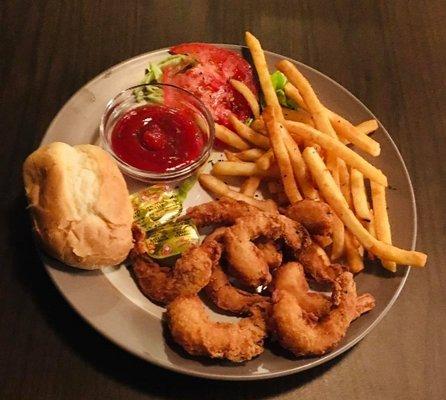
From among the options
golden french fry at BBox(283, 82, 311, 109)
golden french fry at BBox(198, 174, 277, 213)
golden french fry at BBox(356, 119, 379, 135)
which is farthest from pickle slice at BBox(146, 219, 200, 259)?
golden french fry at BBox(356, 119, 379, 135)

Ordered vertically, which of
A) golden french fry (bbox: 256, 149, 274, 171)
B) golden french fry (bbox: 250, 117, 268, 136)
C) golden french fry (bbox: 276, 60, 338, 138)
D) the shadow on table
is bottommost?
the shadow on table

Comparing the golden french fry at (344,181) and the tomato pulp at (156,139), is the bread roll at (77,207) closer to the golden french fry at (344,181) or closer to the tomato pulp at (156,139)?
the tomato pulp at (156,139)

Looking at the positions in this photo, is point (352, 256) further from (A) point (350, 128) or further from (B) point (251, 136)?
(B) point (251, 136)

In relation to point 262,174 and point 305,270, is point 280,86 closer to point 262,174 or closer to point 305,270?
point 262,174

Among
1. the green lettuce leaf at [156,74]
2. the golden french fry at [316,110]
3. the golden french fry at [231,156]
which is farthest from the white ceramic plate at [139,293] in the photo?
the golden french fry at [316,110]

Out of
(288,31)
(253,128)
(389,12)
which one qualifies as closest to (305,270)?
(253,128)

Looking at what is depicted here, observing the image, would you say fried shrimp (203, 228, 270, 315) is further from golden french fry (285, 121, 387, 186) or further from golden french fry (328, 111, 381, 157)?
golden french fry (328, 111, 381, 157)

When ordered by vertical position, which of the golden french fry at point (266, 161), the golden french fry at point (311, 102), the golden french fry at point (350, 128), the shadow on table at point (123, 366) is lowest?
the shadow on table at point (123, 366)
